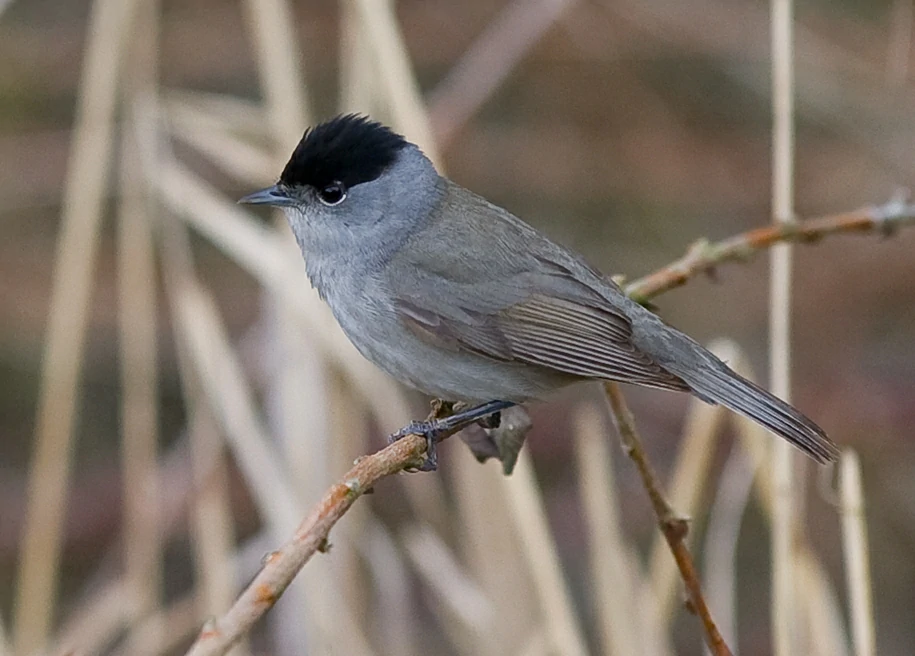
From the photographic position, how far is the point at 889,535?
5512 mm

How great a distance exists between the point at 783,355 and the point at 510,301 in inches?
29.0

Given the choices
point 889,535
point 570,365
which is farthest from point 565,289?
point 889,535

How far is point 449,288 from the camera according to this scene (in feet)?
10.3

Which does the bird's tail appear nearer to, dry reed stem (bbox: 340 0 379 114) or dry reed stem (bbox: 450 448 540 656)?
dry reed stem (bbox: 450 448 540 656)

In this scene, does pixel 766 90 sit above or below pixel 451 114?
above

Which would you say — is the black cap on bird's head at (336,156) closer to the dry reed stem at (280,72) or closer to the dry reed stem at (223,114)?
the dry reed stem at (280,72)

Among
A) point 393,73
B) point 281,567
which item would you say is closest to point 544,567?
point 393,73

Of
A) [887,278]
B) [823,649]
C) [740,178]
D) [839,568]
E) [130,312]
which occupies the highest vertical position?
[740,178]

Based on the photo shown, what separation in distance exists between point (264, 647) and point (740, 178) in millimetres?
3060

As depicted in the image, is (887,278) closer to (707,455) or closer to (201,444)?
(707,455)

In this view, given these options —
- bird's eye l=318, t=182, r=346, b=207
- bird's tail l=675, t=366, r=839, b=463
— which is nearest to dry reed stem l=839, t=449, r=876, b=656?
bird's tail l=675, t=366, r=839, b=463

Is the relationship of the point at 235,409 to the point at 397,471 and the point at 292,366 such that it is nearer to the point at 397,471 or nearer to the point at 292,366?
the point at 292,366

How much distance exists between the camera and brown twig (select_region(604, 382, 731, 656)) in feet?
6.89

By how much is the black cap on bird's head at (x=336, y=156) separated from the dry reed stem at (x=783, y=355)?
1.00m
